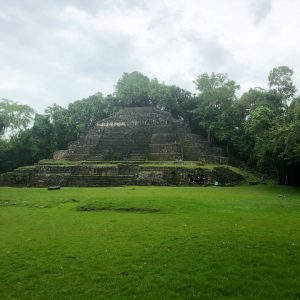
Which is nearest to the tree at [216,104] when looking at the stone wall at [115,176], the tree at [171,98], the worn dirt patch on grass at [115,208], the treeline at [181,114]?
the treeline at [181,114]

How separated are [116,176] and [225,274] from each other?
786 inches

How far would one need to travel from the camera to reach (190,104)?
142 ft

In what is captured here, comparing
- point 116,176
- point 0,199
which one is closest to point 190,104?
point 116,176

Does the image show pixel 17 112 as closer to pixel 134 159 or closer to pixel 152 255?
pixel 134 159

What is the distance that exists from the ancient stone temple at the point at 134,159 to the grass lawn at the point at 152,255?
12102mm

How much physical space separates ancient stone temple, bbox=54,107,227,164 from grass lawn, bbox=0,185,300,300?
19.5 meters

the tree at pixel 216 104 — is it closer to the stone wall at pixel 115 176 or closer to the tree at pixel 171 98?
the tree at pixel 171 98

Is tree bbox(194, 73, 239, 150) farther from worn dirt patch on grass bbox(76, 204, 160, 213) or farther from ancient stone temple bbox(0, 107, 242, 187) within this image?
worn dirt patch on grass bbox(76, 204, 160, 213)

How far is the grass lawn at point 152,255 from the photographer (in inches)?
206

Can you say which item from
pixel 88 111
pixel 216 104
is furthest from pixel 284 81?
pixel 88 111

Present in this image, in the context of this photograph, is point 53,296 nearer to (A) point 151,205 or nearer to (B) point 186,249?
(B) point 186,249

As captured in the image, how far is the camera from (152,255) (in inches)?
266

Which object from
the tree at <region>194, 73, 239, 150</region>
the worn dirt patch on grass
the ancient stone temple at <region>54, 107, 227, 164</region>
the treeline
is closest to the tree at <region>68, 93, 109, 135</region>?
the treeline

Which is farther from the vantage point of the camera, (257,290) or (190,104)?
(190,104)
